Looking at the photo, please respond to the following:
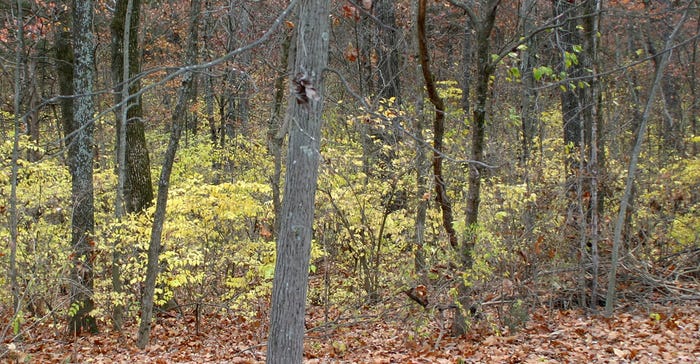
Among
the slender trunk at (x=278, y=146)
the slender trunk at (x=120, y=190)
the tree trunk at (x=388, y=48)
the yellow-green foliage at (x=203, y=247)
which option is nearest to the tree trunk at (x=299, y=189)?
the slender trunk at (x=278, y=146)

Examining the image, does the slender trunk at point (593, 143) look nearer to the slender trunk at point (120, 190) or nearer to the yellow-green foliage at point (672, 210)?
the yellow-green foliage at point (672, 210)

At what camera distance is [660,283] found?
28.8 ft

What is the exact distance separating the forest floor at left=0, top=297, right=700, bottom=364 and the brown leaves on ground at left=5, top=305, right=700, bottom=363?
14 millimetres

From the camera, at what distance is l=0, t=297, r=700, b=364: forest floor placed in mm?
6891

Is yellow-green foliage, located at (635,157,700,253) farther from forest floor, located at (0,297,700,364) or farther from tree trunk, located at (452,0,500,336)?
tree trunk, located at (452,0,500,336)

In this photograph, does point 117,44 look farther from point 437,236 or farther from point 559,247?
point 559,247

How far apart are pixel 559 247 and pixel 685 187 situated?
3.75m

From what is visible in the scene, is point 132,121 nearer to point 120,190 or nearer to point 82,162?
point 82,162

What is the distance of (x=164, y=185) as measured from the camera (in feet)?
29.3

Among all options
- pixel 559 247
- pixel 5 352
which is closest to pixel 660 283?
pixel 559 247

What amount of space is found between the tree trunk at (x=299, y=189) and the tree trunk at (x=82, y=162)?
6.21 metres

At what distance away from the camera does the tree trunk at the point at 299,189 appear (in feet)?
15.6

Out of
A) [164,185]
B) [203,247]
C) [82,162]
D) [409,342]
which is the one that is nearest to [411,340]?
[409,342]

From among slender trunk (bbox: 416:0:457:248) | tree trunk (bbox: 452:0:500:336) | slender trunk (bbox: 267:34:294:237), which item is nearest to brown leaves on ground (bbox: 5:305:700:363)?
tree trunk (bbox: 452:0:500:336)
